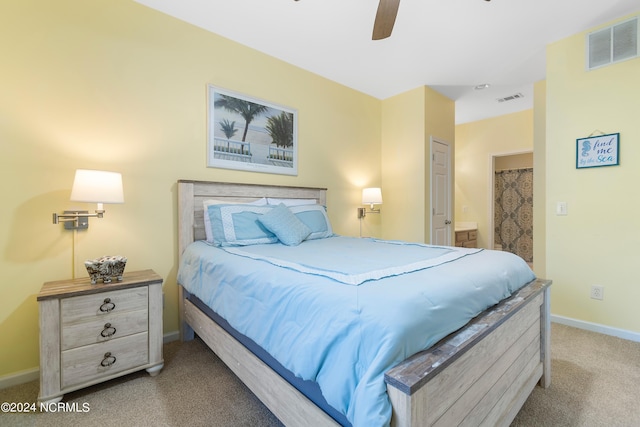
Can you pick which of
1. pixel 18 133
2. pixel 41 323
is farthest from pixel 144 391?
pixel 18 133

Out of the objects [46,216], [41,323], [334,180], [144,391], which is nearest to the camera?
[41,323]

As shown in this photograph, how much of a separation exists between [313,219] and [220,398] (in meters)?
1.60

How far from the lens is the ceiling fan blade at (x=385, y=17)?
1.72m

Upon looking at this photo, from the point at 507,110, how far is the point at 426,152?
219cm

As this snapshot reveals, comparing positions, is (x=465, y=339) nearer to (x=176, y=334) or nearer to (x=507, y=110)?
(x=176, y=334)

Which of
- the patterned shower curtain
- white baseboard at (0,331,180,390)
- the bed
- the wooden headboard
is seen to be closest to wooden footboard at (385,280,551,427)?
the bed

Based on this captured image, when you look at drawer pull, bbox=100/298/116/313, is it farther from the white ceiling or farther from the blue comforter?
the white ceiling

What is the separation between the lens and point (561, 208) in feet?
8.86

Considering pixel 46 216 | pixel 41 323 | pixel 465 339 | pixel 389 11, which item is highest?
pixel 389 11

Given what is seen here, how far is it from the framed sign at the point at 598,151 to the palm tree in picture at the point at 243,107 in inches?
118

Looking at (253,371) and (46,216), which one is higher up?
(46,216)

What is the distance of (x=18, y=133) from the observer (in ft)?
5.84

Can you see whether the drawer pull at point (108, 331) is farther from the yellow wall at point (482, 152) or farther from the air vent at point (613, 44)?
the yellow wall at point (482, 152)

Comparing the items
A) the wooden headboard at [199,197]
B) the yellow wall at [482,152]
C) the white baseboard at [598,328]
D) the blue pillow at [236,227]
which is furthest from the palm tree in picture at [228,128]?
the yellow wall at [482,152]
